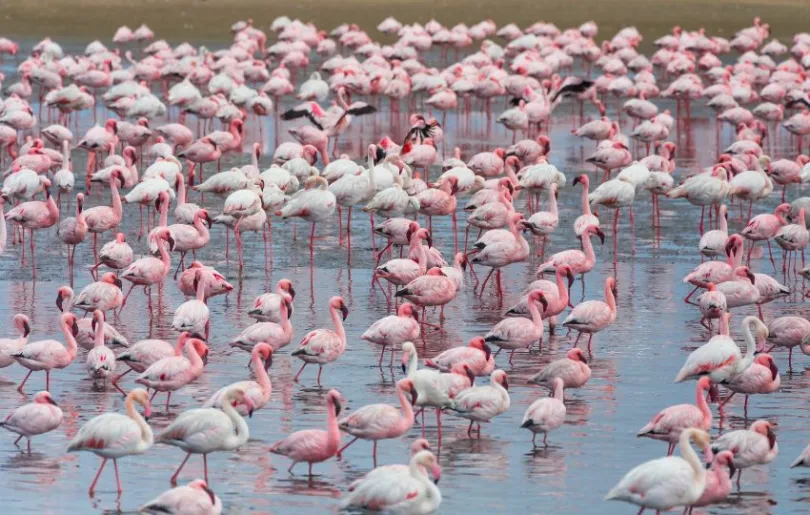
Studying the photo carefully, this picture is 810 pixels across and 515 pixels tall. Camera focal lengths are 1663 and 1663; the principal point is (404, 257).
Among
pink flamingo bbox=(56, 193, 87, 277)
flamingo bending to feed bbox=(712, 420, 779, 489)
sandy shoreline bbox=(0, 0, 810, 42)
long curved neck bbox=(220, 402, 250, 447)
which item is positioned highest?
sandy shoreline bbox=(0, 0, 810, 42)

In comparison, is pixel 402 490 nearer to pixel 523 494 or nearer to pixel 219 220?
pixel 523 494

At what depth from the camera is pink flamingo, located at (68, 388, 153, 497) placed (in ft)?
37.0

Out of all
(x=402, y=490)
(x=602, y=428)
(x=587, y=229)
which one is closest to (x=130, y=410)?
(x=402, y=490)

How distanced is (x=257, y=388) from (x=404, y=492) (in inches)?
107

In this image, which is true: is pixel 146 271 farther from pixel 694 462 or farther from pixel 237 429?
pixel 694 462

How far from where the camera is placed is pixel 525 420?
12250 mm

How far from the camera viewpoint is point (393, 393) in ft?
46.2

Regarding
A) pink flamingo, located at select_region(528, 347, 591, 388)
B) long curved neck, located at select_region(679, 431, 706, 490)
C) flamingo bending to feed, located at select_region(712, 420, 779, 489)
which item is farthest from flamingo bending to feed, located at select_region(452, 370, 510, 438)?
long curved neck, located at select_region(679, 431, 706, 490)

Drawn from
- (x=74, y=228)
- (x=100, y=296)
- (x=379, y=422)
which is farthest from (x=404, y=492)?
(x=74, y=228)

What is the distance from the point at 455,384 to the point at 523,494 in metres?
1.75

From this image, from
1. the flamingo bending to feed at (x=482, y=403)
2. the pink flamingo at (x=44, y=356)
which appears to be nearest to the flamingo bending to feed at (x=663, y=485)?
the flamingo bending to feed at (x=482, y=403)

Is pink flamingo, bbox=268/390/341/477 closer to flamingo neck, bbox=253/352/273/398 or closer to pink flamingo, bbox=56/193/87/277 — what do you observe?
flamingo neck, bbox=253/352/273/398

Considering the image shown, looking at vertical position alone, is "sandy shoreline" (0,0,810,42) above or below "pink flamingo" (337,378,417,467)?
above

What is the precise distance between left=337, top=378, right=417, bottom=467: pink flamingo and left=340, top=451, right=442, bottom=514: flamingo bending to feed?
5.40 feet
